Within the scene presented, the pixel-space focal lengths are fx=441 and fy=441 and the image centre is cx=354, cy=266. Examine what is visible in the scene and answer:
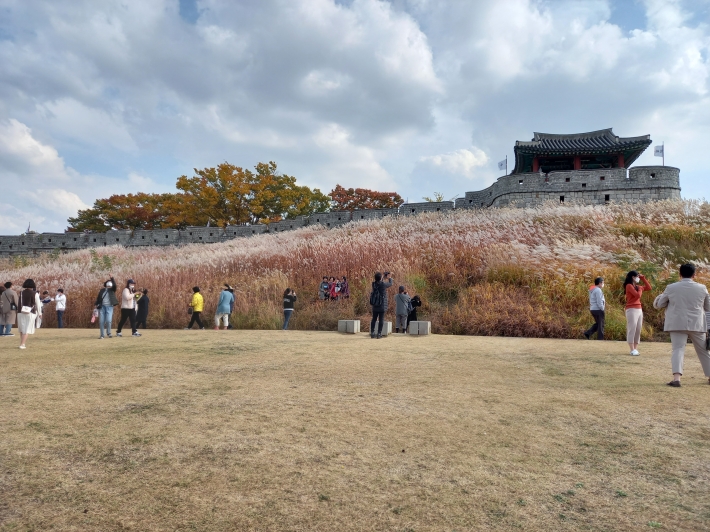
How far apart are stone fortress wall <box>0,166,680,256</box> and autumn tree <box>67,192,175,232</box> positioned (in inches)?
300

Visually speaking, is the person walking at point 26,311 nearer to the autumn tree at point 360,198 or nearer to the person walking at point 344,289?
the person walking at point 344,289

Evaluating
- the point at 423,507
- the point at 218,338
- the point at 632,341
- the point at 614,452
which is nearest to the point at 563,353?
the point at 632,341

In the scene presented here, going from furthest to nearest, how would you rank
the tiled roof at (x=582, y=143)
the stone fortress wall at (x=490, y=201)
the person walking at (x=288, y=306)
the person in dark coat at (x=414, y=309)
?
the tiled roof at (x=582, y=143) < the stone fortress wall at (x=490, y=201) < the person walking at (x=288, y=306) < the person in dark coat at (x=414, y=309)

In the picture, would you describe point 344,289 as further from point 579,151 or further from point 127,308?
point 579,151

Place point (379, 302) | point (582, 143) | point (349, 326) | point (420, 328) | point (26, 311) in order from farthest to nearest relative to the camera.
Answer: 1. point (582, 143)
2. point (349, 326)
3. point (420, 328)
4. point (379, 302)
5. point (26, 311)

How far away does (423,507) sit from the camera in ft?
7.85

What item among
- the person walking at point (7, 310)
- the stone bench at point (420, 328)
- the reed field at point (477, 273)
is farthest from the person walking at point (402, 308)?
the person walking at point (7, 310)

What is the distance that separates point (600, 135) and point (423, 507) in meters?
36.8

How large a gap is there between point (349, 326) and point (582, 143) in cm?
2904

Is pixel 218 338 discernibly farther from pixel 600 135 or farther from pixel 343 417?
pixel 600 135

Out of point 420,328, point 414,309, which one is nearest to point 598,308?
point 420,328

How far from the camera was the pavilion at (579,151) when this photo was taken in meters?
29.6

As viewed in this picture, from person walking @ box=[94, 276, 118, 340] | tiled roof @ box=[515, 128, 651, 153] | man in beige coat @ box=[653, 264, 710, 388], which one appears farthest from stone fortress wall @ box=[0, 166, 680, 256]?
person walking @ box=[94, 276, 118, 340]

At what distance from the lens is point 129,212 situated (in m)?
44.8
